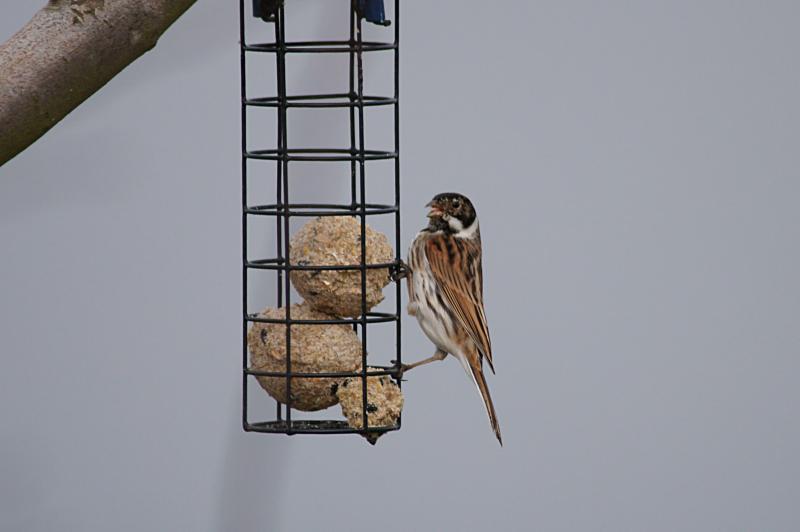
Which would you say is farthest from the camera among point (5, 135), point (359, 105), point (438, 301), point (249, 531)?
point (249, 531)

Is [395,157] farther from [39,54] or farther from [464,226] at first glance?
[39,54]

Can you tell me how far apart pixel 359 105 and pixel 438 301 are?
849 mm

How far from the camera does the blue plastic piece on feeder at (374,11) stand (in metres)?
3.40

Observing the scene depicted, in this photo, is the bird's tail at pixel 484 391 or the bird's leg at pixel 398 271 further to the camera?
the bird's tail at pixel 484 391

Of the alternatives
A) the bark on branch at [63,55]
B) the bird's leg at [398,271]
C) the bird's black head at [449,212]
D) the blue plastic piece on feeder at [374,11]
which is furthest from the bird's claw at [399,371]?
the bark on branch at [63,55]

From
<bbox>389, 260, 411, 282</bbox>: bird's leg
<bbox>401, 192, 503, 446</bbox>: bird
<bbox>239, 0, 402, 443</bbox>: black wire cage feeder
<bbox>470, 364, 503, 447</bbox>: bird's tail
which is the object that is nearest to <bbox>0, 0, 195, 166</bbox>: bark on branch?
<bbox>239, 0, 402, 443</bbox>: black wire cage feeder

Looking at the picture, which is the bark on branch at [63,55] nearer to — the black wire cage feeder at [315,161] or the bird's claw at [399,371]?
the black wire cage feeder at [315,161]

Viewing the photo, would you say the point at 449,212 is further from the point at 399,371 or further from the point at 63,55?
the point at 63,55

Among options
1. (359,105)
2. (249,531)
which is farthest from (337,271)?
(249,531)

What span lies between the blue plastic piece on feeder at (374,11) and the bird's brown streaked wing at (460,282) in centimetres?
86

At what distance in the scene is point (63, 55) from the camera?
264cm

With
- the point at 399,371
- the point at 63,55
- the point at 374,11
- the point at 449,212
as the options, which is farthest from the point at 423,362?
the point at 63,55

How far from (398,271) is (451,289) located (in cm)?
26

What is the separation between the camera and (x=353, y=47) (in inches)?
136
